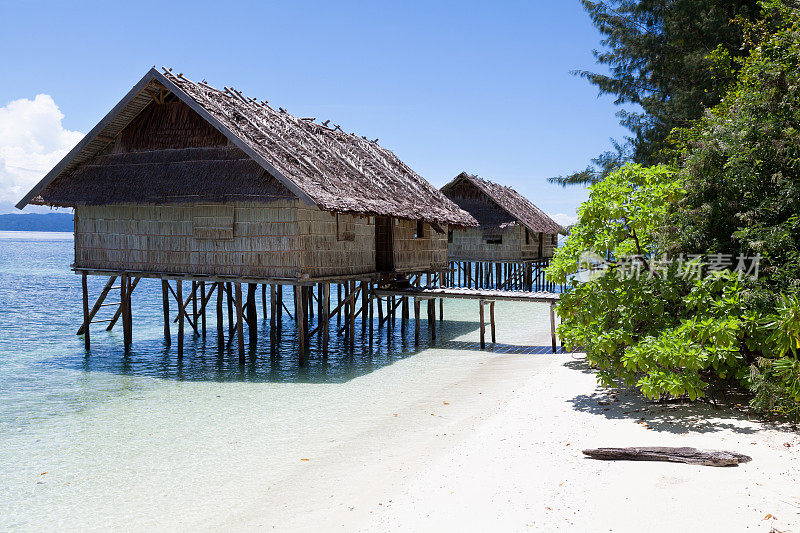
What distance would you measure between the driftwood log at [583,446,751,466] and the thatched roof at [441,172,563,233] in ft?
76.8

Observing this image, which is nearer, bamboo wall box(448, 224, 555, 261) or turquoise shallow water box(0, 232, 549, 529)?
turquoise shallow water box(0, 232, 549, 529)

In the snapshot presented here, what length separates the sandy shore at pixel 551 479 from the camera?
5598 mm

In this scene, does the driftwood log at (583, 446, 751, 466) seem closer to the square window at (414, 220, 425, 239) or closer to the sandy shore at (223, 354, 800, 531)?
the sandy shore at (223, 354, 800, 531)

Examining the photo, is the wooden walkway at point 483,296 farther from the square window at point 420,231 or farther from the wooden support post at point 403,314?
the wooden support post at point 403,314

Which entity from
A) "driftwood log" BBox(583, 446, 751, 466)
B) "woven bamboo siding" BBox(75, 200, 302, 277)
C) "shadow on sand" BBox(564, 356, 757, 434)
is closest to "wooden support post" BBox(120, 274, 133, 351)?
"woven bamboo siding" BBox(75, 200, 302, 277)

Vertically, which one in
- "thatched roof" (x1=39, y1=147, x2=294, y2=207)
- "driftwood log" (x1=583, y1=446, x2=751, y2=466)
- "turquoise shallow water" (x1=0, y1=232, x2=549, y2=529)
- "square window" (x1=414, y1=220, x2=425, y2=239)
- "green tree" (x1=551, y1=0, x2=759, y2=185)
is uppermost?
"green tree" (x1=551, y1=0, x2=759, y2=185)

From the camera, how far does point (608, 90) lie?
24.2 meters

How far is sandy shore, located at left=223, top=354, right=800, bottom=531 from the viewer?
18.4ft

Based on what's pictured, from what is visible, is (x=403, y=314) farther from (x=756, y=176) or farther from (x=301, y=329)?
(x=756, y=176)

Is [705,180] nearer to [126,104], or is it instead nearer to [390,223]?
[390,223]

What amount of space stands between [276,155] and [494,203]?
18.2m

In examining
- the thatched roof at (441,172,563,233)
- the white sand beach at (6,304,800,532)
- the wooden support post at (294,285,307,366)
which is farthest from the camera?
the thatched roof at (441,172,563,233)

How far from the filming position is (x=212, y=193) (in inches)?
572

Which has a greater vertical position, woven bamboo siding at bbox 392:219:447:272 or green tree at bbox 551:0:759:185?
green tree at bbox 551:0:759:185
